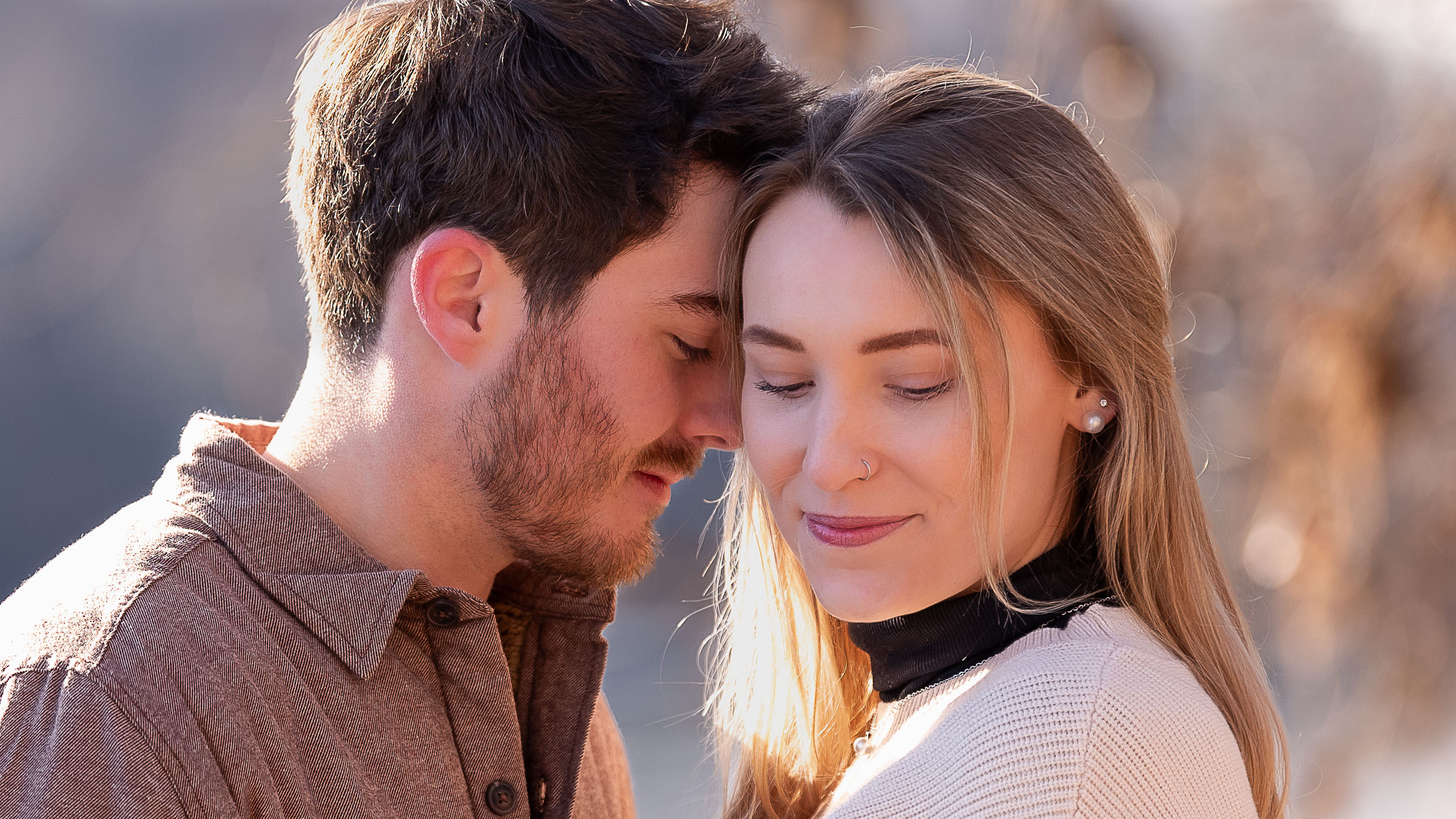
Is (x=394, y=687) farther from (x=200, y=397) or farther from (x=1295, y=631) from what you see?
(x=200, y=397)

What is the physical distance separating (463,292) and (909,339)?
0.62 metres

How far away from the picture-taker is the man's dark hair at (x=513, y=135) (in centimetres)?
166

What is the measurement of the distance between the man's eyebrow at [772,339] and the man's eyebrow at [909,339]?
0.31 feet

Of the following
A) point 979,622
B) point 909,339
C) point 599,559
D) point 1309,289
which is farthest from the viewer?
point 1309,289

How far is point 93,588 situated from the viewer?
4.29ft

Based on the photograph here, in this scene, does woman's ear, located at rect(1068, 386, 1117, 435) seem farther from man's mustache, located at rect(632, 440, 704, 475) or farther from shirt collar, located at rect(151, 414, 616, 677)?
shirt collar, located at rect(151, 414, 616, 677)

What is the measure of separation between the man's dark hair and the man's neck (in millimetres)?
82

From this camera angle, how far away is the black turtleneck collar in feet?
4.85

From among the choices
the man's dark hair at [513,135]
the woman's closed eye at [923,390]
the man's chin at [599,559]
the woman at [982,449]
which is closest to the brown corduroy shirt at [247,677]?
the man's chin at [599,559]

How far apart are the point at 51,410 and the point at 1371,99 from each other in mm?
5513

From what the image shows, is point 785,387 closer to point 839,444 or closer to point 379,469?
point 839,444

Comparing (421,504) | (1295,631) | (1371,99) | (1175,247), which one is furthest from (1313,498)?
(421,504)

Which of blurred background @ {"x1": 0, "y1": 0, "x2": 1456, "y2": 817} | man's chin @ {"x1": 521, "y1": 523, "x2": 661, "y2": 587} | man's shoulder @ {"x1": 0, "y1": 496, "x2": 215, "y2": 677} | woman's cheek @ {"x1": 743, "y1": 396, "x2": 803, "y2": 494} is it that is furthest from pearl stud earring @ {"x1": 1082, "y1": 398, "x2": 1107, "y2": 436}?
blurred background @ {"x1": 0, "y1": 0, "x2": 1456, "y2": 817}

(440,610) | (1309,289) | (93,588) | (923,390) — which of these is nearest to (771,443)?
(923,390)
